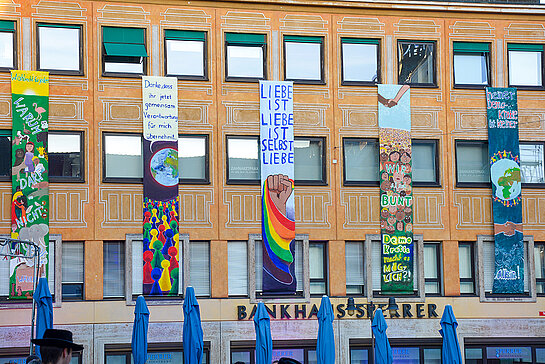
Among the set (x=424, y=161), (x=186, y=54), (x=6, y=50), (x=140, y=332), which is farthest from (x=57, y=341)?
(x=424, y=161)

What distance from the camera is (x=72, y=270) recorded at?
26.8m

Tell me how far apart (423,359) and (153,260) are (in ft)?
29.3

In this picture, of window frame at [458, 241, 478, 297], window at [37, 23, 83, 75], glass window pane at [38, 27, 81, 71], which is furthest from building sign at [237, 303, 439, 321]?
glass window pane at [38, 27, 81, 71]

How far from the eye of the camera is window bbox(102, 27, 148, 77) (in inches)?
1080

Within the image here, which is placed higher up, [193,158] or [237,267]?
[193,158]

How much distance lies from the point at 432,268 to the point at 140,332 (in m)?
9.97

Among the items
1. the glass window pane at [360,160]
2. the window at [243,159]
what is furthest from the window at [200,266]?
the glass window pane at [360,160]

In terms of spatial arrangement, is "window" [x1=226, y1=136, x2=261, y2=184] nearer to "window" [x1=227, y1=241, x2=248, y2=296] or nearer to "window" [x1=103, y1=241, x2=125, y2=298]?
"window" [x1=227, y1=241, x2=248, y2=296]

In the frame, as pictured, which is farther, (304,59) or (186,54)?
(304,59)

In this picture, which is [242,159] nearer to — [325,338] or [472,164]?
[325,338]

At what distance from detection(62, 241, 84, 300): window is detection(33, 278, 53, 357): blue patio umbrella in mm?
3308

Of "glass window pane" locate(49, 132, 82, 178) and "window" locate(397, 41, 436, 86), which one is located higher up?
"window" locate(397, 41, 436, 86)

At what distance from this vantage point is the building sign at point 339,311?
27.5 meters

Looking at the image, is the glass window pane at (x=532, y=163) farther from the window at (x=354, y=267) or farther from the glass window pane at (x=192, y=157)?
the glass window pane at (x=192, y=157)
